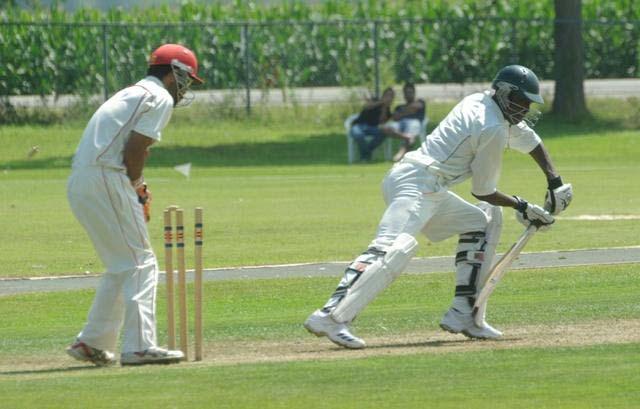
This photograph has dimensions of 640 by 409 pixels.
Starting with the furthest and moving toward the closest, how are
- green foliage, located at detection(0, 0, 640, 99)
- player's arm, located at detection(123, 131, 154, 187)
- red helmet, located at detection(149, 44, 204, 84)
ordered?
green foliage, located at detection(0, 0, 640, 99), red helmet, located at detection(149, 44, 204, 84), player's arm, located at detection(123, 131, 154, 187)

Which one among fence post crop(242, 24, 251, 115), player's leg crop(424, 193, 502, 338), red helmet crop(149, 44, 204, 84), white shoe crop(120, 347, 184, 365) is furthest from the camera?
fence post crop(242, 24, 251, 115)

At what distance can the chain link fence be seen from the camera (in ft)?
119

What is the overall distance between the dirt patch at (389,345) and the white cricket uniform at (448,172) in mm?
752

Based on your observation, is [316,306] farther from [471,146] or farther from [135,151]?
[135,151]

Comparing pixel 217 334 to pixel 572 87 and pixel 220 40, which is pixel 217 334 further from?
pixel 220 40

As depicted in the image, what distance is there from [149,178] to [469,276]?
1758 centimetres

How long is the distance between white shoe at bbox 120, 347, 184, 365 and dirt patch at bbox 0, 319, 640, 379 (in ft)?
0.45

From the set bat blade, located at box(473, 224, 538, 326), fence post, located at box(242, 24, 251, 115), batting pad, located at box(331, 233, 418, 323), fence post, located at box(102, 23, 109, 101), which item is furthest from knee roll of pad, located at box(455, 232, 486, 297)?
fence post, located at box(242, 24, 251, 115)

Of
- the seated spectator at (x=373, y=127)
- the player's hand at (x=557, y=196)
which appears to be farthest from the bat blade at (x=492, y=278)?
the seated spectator at (x=373, y=127)

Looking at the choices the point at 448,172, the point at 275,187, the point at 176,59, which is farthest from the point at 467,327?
the point at 275,187

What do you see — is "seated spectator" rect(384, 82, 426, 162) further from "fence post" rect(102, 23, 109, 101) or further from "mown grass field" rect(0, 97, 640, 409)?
"fence post" rect(102, 23, 109, 101)

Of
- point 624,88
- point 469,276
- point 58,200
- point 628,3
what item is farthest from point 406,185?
point 628,3

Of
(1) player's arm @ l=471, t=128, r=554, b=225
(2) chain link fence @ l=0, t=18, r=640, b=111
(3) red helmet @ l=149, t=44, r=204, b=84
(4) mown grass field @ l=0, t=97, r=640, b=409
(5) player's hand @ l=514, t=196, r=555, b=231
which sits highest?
(3) red helmet @ l=149, t=44, r=204, b=84

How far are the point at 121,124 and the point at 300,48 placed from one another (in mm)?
30468
